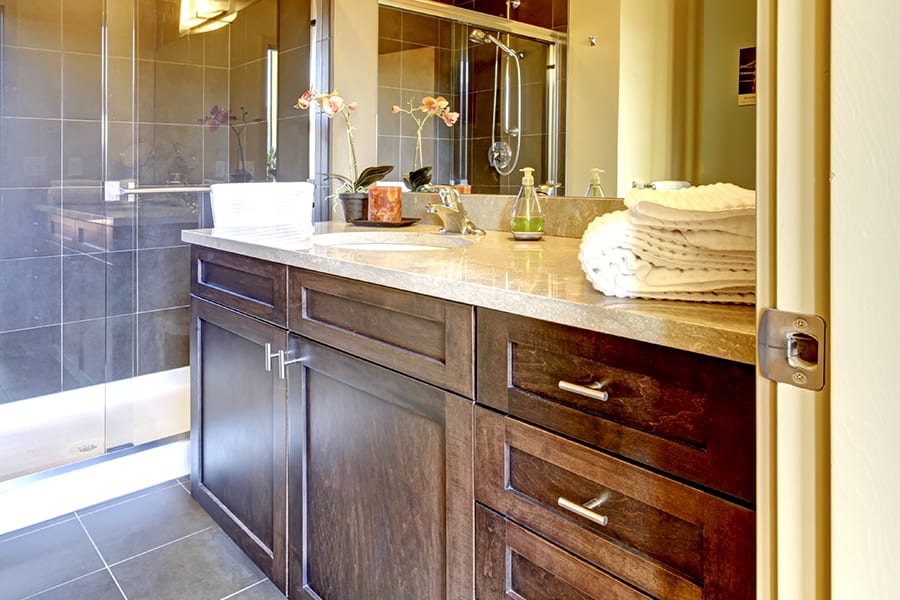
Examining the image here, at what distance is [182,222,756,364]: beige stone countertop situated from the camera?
691 mm

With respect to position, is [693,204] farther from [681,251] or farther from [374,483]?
[374,483]

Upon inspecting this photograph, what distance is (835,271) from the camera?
1.26 ft

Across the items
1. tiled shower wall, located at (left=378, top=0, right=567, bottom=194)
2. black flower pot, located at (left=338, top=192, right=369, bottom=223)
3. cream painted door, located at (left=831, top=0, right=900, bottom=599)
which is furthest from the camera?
black flower pot, located at (left=338, top=192, right=369, bottom=223)

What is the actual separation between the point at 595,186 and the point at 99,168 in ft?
6.97

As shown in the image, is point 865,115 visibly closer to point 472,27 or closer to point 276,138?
point 472,27

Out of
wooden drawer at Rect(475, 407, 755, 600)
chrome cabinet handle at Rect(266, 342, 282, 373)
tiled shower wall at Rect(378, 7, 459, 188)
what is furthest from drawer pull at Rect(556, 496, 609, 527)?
tiled shower wall at Rect(378, 7, 459, 188)

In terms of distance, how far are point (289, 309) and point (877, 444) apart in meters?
1.17

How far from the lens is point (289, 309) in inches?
54.7

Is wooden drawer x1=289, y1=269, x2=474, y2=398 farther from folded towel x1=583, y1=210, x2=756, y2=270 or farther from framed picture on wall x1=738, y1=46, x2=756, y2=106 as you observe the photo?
framed picture on wall x1=738, y1=46, x2=756, y2=106

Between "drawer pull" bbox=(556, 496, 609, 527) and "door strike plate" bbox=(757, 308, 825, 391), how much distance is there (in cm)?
41

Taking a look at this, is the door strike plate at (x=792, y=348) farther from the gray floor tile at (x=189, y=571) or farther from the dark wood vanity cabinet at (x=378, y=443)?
the gray floor tile at (x=189, y=571)

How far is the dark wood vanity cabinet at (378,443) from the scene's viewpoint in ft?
3.28

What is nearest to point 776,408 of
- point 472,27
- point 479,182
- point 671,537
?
point 671,537

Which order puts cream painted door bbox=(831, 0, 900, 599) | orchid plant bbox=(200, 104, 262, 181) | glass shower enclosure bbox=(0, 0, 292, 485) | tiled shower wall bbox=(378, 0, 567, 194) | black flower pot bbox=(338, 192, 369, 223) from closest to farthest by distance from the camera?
cream painted door bbox=(831, 0, 900, 599)
tiled shower wall bbox=(378, 0, 567, 194)
black flower pot bbox=(338, 192, 369, 223)
glass shower enclosure bbox=(0, 0, 292, 485)
orchid plant bbox=(200, 104, 262, 181)
